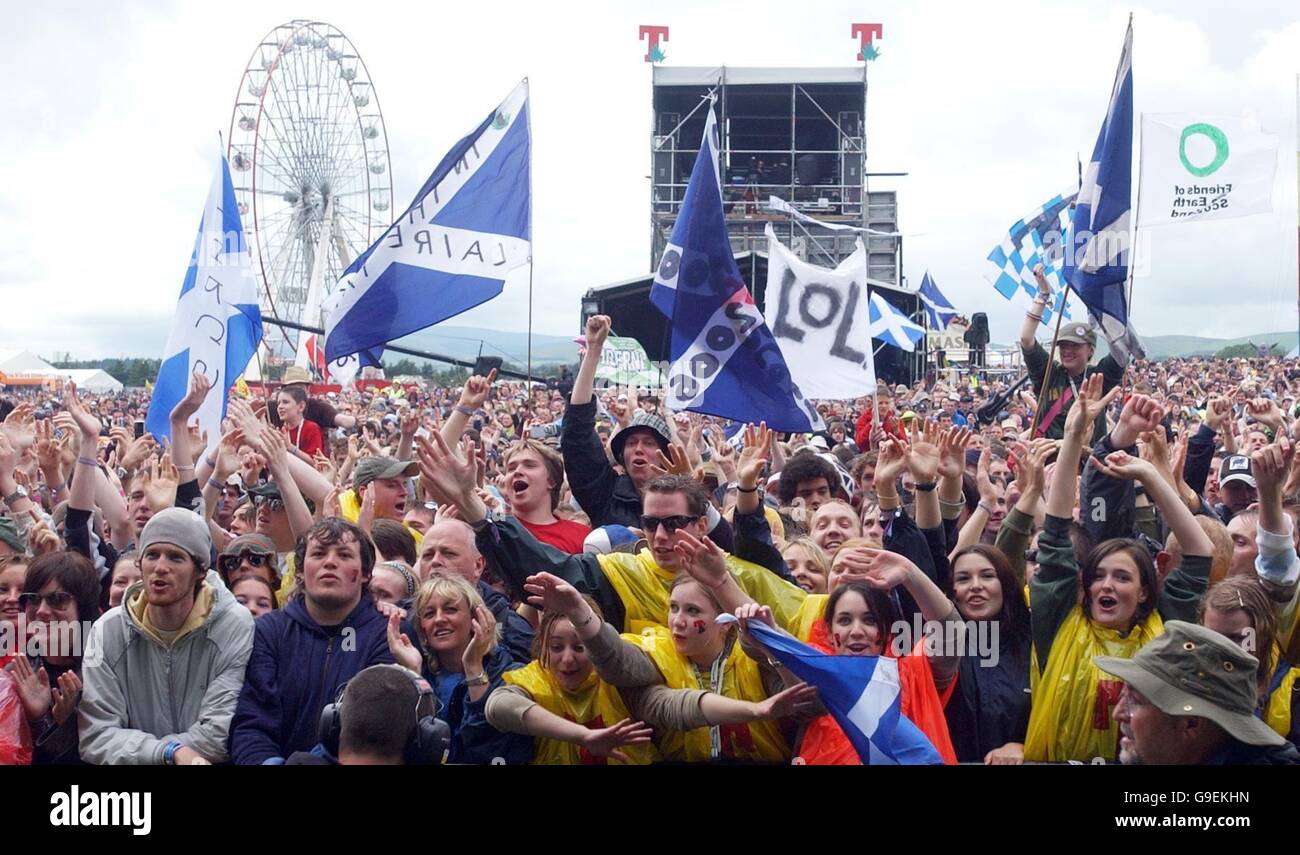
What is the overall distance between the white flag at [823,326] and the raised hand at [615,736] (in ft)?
10.8

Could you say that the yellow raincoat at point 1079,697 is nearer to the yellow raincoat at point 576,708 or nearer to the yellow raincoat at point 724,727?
the yellow raincoat at point 724,727

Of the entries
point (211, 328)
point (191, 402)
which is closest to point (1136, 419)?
point (191, 402)

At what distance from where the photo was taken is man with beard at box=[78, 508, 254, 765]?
3859mm

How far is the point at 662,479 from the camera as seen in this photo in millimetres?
4301

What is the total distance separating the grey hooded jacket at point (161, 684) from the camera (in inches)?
151

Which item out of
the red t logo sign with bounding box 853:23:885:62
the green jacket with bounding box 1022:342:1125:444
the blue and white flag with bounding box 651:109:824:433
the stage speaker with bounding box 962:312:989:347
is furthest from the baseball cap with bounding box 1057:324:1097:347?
the red t logo sign with bounding box 853:23:885:62

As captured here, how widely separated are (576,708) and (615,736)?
0.22 meters

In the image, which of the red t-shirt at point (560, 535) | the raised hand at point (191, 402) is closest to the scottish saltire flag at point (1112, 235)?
the red t-shirt at point (560, 535)

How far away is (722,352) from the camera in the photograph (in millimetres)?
6191

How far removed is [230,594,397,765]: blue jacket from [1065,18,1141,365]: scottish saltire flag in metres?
3.70

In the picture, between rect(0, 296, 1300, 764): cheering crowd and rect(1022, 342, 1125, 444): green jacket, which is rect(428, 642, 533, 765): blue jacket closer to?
rect(0, 296, 1300, 764): cheering crowd
